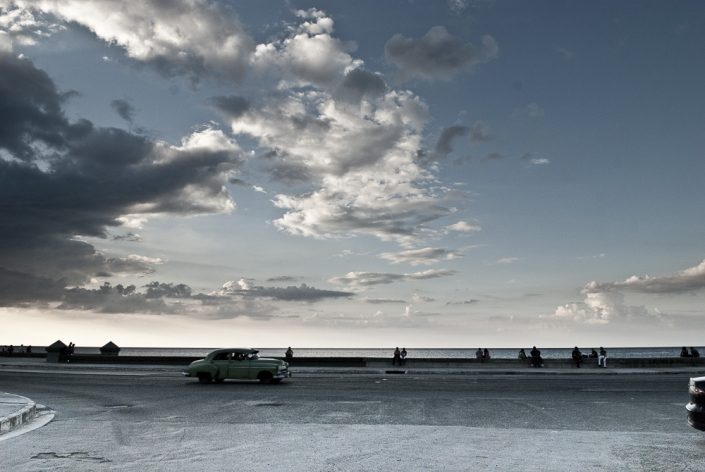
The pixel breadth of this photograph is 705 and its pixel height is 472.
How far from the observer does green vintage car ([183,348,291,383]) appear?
85.0 ft

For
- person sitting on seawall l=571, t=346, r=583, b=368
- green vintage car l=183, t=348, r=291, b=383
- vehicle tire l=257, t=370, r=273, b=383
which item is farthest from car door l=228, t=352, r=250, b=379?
person sitting on seawall l=571, t=346, r=583, b=368

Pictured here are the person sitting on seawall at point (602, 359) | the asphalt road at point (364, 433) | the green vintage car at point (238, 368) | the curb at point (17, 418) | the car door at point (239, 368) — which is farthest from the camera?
the person sitting on seawall at point (602, 359)

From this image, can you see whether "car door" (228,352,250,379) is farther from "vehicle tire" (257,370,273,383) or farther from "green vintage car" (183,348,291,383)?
"vehicle tire" (257,370,273,383)

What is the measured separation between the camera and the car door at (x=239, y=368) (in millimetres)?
26094

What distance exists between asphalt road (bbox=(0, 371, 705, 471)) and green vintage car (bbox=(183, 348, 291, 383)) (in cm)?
600

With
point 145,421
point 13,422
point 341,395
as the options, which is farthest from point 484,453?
point 341,395

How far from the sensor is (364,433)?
36.3 feet

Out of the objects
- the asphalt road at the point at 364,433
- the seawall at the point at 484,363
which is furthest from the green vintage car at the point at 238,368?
the seawall at the point at 484,363

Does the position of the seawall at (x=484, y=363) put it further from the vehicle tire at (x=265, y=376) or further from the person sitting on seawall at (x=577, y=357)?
the vehicle tire at (x=265, y=376)

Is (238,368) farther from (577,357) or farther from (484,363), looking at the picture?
(577,357)

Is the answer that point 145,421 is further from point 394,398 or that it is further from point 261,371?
point 261,371

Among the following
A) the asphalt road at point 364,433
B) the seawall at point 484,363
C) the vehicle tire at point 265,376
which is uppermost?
the seawall at point 484,363

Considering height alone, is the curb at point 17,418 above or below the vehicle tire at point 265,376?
below

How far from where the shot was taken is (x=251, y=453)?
9016 mm
